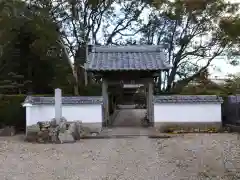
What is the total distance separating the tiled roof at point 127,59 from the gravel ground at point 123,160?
4671 mm

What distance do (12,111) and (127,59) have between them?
5.94 m

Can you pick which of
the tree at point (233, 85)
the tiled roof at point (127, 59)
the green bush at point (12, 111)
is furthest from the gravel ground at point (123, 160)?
the tree at point (233, 85)

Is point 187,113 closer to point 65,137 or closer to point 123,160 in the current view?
point 65,137

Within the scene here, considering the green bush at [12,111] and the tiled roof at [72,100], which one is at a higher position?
the tiled roof at [72,100]

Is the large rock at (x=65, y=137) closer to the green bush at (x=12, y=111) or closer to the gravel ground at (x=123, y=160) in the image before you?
the gravel ground at (x=123, y=160)

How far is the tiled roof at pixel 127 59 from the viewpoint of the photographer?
15.3 meters

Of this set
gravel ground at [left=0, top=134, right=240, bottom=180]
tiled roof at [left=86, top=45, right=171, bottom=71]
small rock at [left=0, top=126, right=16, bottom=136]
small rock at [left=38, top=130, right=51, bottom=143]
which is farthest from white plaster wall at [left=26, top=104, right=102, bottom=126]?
gravel ground at [left=0, top=134, right=240, bottom=180]

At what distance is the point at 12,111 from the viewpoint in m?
15.6

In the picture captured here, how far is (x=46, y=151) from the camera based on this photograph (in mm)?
9508

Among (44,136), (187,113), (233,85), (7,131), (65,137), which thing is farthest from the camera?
(233,85)

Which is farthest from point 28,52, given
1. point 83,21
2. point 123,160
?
point 123,160

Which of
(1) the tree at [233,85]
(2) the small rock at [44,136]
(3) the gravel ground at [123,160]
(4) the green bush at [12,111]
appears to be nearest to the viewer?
(3) the gravel ground at [123,160]

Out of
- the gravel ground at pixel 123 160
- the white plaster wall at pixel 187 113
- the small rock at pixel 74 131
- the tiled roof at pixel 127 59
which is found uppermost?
the tiled roof at pixel 127 59

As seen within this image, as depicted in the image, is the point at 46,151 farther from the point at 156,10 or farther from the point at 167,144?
the point at 156,10
